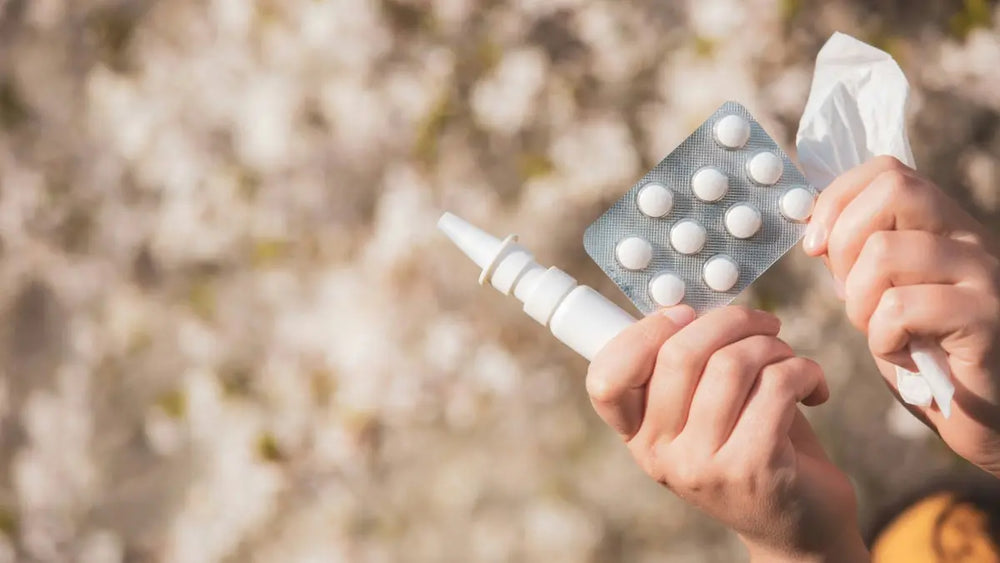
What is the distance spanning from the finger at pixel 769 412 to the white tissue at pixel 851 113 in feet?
0.40

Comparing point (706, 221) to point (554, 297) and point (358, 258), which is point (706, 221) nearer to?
point (554, 297)

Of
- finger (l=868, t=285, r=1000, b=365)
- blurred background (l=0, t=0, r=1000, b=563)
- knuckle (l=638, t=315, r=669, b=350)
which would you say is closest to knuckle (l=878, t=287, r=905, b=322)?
finger (l=868, t=285, r=1000, b=365)

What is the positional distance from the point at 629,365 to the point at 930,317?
0.15 meters

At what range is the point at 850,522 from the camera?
445 mm

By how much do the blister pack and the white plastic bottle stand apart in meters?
0.03

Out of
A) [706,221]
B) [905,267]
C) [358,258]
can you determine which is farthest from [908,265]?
[358,258]

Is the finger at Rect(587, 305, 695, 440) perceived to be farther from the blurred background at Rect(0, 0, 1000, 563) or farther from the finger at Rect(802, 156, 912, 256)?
the blurred background at Rect(0, 0, 1000, 563)

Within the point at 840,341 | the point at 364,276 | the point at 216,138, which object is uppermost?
the point at 216,138

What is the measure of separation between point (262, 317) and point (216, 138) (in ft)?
0.75

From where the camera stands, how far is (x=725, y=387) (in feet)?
1.26

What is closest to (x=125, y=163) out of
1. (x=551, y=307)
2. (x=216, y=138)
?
(x=216, y=138)

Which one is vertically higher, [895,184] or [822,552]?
[895,184]

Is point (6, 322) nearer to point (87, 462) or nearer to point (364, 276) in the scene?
point (87, 462)

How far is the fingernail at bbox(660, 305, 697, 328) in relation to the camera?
0.42m
